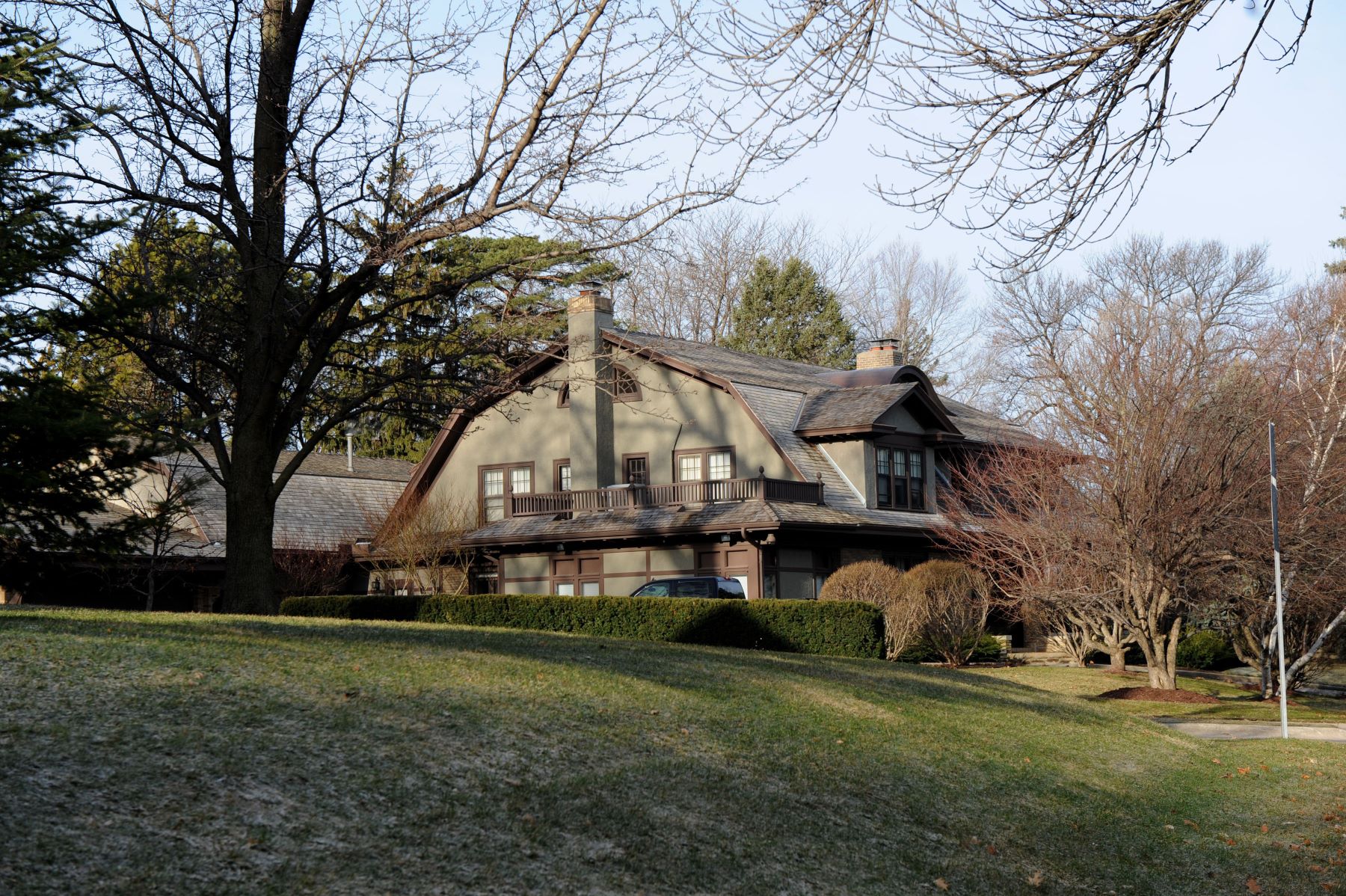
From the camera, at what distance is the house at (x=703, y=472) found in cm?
3441

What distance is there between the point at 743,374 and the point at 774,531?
646 cm

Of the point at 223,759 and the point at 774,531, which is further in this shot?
the point at 774,531

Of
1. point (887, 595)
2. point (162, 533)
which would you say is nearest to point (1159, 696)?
point (887, 595)

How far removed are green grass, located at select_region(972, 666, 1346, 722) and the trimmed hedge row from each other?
2.84 metres

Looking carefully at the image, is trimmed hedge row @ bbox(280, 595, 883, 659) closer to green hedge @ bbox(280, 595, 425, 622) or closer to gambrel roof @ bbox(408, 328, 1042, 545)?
green hedge @ bbox(280, 595, 425, 622)

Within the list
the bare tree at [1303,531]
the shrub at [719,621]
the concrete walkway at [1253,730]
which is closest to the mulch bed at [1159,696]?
the bare tree at [1303,531]

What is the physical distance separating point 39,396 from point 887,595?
18.0 m

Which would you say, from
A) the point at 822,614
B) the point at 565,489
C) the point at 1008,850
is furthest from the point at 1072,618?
the point at 1008,850

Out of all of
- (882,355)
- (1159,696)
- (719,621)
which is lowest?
(1159,696)

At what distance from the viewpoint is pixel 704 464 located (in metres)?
37.0

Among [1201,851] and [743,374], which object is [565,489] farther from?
[1201,851]

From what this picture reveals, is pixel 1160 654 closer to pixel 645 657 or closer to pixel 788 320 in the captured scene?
pixel 645 657

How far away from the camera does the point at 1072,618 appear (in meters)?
31.9

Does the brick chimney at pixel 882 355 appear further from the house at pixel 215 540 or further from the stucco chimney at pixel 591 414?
the house at pixel 215 540
